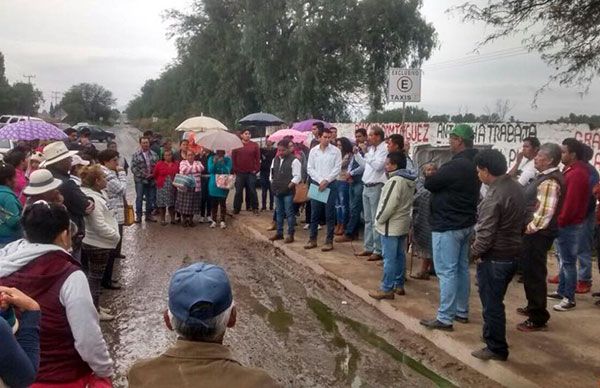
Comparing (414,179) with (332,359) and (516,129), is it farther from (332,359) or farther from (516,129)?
(516,129)

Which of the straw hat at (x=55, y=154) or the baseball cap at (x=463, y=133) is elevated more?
the baseball cap at (x=463, y=133)

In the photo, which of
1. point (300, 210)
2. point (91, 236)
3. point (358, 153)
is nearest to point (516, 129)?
point (358, 153)

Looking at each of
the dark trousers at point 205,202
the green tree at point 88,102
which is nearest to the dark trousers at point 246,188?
the dark trousers at point 205,202

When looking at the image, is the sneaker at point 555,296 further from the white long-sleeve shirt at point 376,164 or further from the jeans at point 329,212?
the jeans at point 329,212

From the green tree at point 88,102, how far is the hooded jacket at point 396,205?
4275 inches

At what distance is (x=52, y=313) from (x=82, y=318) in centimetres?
16

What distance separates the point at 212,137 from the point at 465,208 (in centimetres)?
756

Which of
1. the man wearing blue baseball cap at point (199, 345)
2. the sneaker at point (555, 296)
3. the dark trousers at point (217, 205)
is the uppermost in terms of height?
the man wearing blue baseball cap at point (199, 345)

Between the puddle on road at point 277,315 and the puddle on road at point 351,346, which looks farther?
the puddle on road at point 277,315

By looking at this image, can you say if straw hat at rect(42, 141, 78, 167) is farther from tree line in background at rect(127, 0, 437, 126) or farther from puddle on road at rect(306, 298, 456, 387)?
tree line in background at rect(127, 0, 437, 126)

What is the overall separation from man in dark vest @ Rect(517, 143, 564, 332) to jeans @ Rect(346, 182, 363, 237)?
4801 mm

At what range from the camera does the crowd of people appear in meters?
2.32

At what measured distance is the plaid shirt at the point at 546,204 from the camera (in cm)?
574

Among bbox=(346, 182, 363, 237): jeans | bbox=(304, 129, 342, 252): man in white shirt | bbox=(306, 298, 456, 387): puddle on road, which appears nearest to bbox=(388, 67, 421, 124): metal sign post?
bbox=(304, 129, 342, 252): man in white shirt
